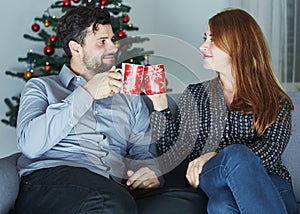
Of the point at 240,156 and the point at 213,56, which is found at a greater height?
the point at 213,56

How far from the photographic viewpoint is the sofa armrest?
1.56 m

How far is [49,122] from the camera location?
1.62 metres

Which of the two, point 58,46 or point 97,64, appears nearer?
point 97,64

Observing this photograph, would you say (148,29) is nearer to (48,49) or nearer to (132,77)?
(48,49)

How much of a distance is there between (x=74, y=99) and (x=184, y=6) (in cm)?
228

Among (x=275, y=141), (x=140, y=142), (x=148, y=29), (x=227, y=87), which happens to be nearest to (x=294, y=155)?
(x=275, y=141)

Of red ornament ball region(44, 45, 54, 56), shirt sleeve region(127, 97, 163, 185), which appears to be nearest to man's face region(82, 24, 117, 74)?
shirt sleeve region(127, 97, 163, 185)

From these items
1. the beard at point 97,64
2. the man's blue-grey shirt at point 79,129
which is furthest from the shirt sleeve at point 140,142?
the beard at point 97,64

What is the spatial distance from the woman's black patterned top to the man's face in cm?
25

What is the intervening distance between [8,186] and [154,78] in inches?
22.0

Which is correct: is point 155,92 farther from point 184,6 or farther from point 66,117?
point 184,6

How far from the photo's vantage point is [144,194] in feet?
5.59

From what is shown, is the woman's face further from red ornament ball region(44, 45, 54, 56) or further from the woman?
red ornament ball region(44, 45, 54, 56)

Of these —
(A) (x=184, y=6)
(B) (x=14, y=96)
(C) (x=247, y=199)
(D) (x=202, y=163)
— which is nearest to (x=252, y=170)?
(C) (x=247, y=199)
